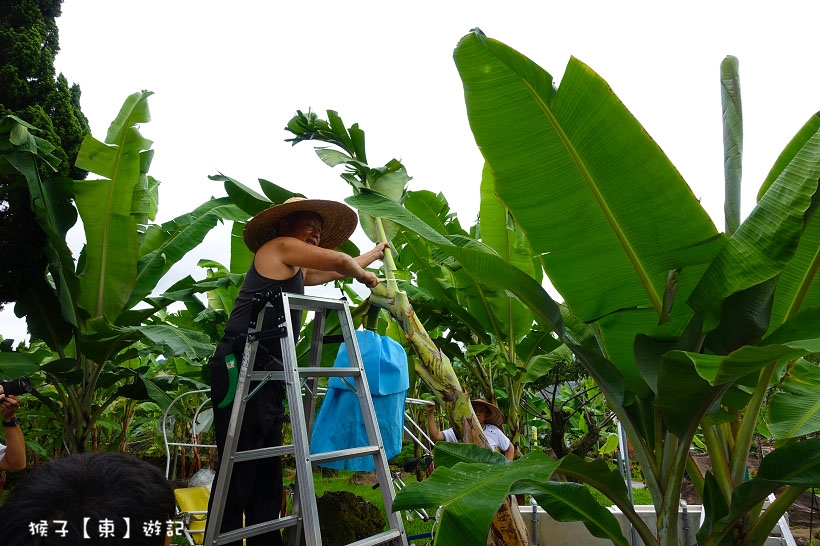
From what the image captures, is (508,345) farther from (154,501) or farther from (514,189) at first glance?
(154,501)

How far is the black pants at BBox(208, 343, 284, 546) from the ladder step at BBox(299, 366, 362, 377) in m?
0.30

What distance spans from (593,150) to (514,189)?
0.31 m

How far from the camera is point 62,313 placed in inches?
168

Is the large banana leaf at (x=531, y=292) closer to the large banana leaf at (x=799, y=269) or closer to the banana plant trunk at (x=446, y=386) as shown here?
the large banana leaf at (x=799, y=269)

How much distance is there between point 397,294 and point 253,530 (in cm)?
133

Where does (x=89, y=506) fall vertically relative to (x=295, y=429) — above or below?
below

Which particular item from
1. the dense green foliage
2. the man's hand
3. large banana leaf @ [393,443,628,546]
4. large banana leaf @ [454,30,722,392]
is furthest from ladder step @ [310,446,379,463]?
the dense green foliage

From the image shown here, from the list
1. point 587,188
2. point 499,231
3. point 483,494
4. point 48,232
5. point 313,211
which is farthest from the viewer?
point 499,231

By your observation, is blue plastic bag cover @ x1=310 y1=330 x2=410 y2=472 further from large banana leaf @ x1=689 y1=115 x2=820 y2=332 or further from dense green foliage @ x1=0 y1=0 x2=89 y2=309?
dense green foliage @ x1=0 y1=0 x2=89 y2=309

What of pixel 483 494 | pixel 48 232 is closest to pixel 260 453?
pixel 483 494

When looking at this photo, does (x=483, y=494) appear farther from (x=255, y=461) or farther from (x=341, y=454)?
(x=255, y=461)

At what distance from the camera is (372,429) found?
103 inches

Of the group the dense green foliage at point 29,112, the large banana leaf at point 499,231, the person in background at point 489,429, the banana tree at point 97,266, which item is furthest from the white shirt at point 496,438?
the dense green foliage at point 29,112

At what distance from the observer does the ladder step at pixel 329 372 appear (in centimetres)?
258
